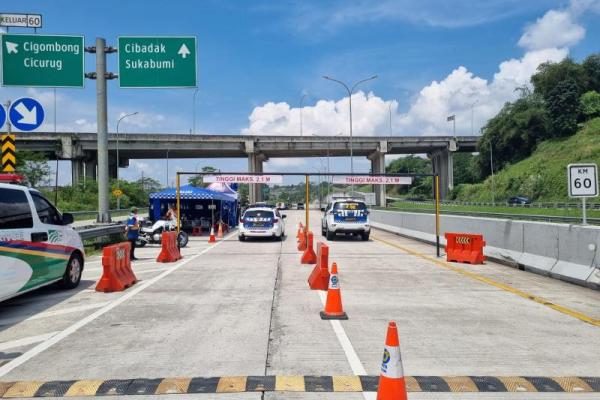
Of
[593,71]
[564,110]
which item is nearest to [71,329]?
[564,110]

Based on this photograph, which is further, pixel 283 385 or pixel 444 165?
pixel 444 165

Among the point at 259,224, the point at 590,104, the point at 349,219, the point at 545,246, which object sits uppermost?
the point at 590,104

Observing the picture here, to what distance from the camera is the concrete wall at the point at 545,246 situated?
437 inches

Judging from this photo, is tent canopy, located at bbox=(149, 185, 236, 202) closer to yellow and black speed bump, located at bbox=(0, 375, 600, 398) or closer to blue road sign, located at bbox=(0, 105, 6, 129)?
blue road sign, located at bbox=(0, 105, 6, 129)

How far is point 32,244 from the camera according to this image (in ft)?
29.7

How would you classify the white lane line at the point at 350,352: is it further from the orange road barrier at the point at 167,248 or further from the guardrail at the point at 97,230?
the guardrail at the point at 97,230

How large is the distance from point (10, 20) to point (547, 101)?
84141 millimetres

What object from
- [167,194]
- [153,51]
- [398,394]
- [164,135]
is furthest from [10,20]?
[164,135]

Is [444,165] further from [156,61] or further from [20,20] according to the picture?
[20,20]

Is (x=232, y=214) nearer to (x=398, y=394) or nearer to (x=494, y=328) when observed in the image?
(x=494, y=328)

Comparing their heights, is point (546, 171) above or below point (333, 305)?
above

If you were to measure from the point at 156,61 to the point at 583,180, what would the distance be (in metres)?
14.4

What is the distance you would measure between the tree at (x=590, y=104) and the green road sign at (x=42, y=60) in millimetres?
80931

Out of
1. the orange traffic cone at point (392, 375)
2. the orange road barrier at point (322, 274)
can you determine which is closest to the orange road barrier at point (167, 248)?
the orange road barrier at point (322, 274)
